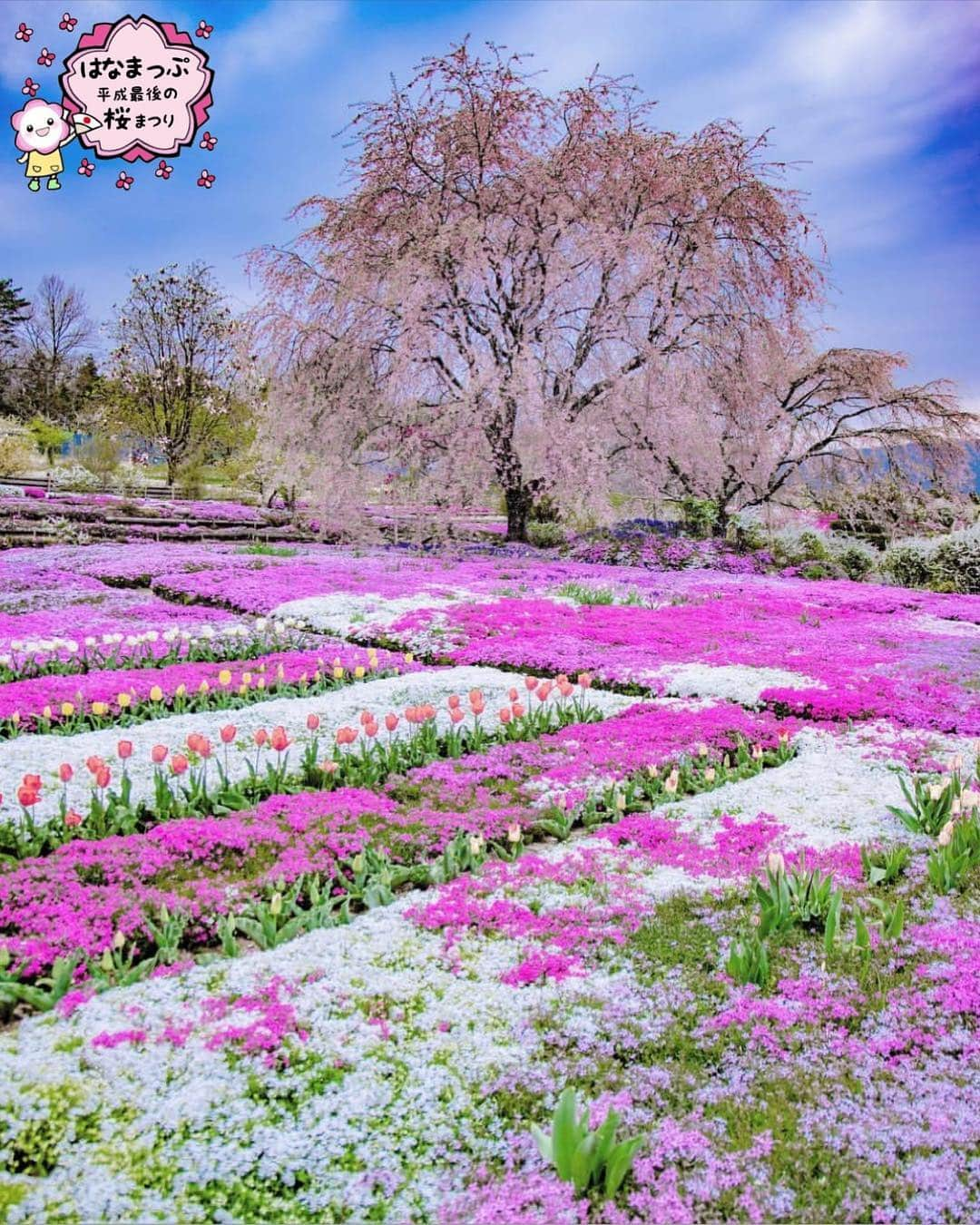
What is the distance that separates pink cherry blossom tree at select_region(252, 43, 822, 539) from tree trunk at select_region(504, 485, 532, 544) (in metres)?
0.41

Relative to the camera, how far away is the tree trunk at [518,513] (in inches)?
1076

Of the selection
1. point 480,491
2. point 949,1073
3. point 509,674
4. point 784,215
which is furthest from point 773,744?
point 784,215

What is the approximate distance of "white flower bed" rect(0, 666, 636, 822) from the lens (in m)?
6.59

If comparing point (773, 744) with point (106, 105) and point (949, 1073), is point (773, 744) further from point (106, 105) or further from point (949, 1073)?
point (106, 105)

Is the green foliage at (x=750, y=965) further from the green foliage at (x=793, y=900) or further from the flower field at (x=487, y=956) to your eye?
the green foliage at (x=793, y=900)

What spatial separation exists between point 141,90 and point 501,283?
1608 centimetres

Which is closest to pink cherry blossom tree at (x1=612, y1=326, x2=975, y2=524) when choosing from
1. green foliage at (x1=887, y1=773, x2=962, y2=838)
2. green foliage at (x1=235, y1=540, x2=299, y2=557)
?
green foliage at (x1=235, y1=540, x2=299, y2=557)

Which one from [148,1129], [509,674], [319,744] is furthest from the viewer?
[509,674]

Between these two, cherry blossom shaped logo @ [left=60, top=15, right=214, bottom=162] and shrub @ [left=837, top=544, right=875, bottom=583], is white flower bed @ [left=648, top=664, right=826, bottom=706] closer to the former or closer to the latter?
cherry blossom shaped logo @ [left=60, top=15, right=214, bottom=162]

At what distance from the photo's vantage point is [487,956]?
4387 mm

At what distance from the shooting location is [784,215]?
2706 centimetres

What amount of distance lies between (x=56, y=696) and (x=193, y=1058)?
19.5 ft

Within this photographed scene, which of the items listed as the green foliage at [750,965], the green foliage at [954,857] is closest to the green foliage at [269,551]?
the green foliage at [954,857]

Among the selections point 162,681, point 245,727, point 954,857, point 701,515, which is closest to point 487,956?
point 954,857
